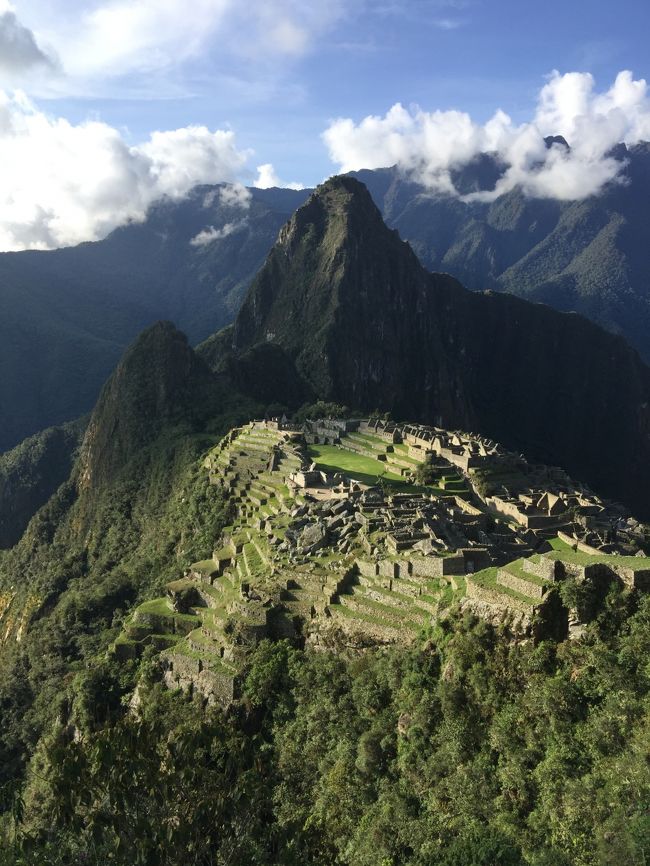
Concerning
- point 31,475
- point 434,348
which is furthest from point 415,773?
point 434,348

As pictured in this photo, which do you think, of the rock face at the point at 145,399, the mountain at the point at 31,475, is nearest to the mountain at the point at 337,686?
the rock face at the point at 145,399

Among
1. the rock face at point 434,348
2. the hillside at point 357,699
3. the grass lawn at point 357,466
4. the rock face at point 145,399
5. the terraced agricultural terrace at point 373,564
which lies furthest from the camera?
the rock face at point 434,348

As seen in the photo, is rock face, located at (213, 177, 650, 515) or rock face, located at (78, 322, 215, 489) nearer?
rock face, located at (78, 322, 215, 489)

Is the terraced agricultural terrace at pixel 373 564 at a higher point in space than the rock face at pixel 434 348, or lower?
lower

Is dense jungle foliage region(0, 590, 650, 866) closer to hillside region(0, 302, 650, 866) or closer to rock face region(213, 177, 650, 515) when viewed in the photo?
hillside region(0, 302, 650, 866)

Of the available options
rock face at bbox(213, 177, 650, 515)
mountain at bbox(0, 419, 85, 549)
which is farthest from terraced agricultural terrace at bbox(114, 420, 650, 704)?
rock face at bbox(213, 177, 650, 515)

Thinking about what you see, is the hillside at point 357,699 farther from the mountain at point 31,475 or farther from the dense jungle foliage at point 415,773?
the mountain at point 31,475
